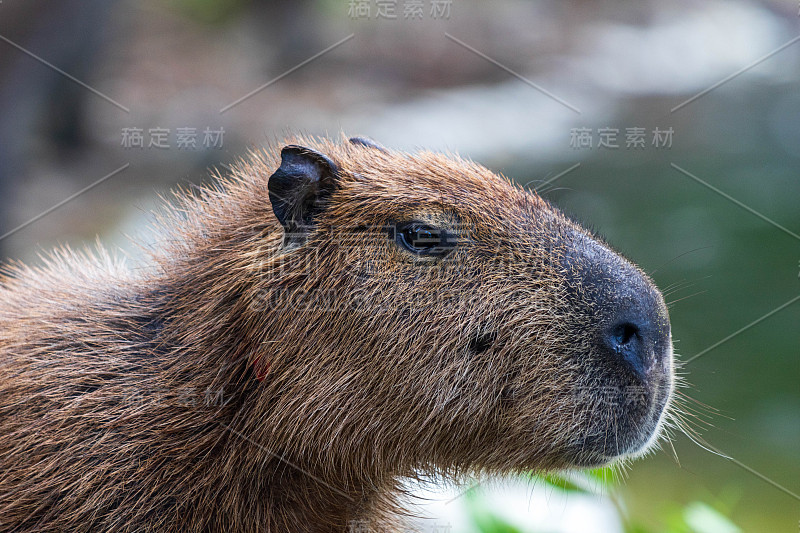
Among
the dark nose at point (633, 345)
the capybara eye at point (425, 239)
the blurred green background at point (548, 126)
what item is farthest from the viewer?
the blurred green background at point (548, 126)

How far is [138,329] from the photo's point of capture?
3062 millimetres

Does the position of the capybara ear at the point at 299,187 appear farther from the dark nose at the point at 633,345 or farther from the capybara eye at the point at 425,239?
the dark nose at the point at 633,345

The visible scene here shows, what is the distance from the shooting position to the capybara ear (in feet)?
9.10

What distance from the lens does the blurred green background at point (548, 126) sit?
7895 mm

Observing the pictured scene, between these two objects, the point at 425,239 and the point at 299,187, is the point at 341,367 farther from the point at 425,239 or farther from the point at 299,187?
the point at 299,187

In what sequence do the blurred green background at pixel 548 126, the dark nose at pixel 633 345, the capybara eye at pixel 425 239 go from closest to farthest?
1. the dark nose at pixel 633 345
2. the capybara eye at pixel 425 239
3. the blurred green background at pixel 548 126

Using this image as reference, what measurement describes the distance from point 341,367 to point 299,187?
65 centimetres

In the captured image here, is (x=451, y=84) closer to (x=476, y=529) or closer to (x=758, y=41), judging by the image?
(x=758, y=41)

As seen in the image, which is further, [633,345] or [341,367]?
[341,367]

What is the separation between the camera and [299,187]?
2797 millimetres

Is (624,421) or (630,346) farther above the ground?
(630,346)

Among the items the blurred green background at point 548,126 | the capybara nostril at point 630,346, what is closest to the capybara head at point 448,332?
the capybara nostril at point 630,346

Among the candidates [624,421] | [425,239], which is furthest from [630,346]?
[425,239]

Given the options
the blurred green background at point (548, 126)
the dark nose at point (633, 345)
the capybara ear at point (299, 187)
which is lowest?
the blurred green background at point (548, 126)
